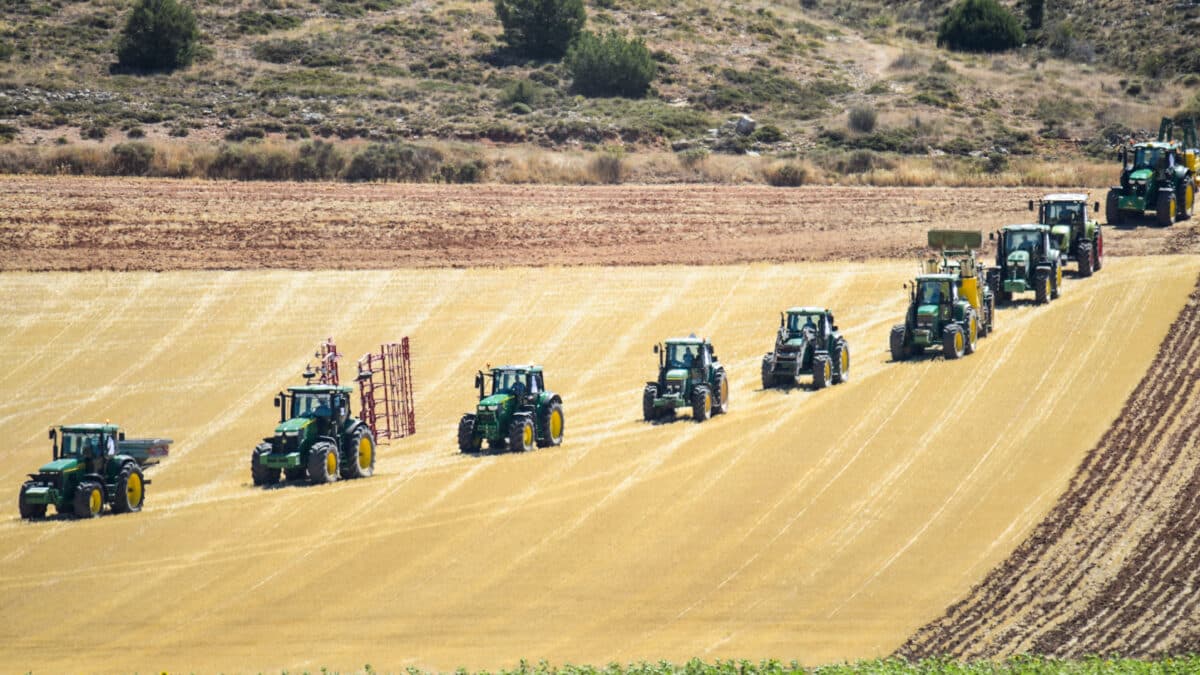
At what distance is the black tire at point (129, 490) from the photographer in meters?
30.1

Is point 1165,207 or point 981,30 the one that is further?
point 981,30

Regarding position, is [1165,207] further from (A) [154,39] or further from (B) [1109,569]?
(A) [154,39]

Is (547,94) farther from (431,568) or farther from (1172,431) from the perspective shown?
(431,568)

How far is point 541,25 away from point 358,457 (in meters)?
59.4

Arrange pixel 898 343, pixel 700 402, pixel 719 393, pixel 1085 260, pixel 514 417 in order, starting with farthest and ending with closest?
pixel 1085 260 < pixel 898 343 < pixel 719 393 < pixel 700 402 < pixel 514 417

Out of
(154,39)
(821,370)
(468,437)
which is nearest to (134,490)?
(468,437)

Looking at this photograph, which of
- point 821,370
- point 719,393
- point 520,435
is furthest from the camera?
point 821,370

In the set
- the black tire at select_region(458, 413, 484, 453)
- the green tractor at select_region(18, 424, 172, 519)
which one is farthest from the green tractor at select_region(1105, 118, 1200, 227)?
the green tractor at select_region(18, 424, 172, 519)

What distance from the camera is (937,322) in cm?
3984

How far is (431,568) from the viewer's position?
27125 millimetres

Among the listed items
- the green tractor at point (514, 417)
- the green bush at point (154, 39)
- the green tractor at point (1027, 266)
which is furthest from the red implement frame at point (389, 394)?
the green bush at point (154, 39)

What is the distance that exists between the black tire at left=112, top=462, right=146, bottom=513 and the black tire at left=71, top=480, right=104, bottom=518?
12.1 inches

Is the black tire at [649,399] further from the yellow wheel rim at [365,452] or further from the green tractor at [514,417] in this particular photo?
the yellow wheel rim at [365,452]

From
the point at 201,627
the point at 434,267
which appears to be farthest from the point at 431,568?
the point at 434,267
